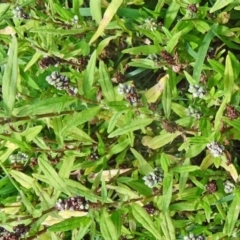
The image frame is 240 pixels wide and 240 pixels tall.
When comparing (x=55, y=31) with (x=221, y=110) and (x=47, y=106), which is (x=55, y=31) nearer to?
(x=47, y=106)

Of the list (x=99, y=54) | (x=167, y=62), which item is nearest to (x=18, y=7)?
(x=99, y=54)

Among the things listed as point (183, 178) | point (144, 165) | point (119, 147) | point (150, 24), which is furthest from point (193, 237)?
point (150, 24)

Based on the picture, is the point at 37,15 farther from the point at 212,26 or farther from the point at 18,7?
the point at 212,26

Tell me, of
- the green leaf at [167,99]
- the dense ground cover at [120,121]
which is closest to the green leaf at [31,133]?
the dense ground cover at [120,121]

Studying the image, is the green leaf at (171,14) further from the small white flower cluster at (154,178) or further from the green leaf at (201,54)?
the small white flower cluster at (154,178)

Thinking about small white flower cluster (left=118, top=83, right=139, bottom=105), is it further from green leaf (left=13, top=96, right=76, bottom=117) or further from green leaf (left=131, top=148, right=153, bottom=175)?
green leaf (left=131, top=148, right=153, bottom=175)
